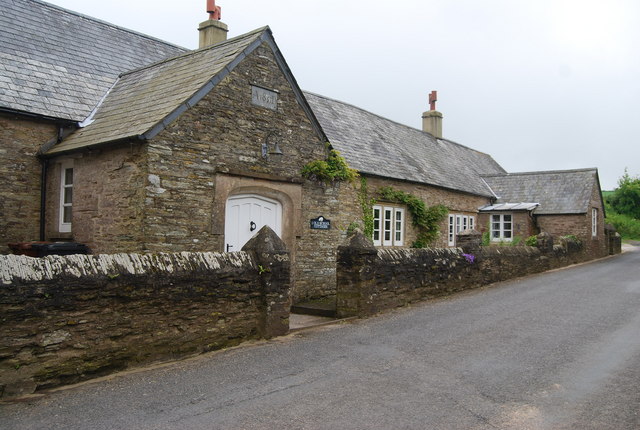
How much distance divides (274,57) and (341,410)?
28.8 feet

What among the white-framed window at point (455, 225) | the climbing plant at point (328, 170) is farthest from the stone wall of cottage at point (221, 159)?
the white-framed window at point (455, 225)

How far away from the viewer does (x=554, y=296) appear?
1367 centimetres

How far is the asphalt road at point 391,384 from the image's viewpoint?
17.4 feet

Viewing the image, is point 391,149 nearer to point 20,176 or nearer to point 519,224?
point 519,224

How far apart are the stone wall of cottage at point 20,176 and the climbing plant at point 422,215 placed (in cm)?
1057

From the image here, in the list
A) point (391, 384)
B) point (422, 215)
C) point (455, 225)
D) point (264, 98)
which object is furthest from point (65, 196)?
point (455, 225)

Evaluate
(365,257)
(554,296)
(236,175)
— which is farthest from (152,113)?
(554,296)

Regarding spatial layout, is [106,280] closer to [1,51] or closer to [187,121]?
[187,121]

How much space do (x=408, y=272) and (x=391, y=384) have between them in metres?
6.05

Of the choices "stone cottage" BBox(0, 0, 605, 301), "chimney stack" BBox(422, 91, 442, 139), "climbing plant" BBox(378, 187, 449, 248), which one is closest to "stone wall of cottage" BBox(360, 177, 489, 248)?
"climbing plant" BBox(378, 187, 449, 248)

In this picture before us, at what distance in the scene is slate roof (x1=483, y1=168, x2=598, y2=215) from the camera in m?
26.1

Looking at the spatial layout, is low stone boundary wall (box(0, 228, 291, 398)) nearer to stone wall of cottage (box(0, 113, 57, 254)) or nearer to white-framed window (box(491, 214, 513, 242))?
stone wall of cottage (box(0, 113, 57, 254))

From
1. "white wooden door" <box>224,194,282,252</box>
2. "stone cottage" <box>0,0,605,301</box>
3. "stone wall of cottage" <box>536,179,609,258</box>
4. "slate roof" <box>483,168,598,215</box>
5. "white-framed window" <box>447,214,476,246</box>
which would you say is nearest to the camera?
"stone cottage" <box>0,0,605,301</box>

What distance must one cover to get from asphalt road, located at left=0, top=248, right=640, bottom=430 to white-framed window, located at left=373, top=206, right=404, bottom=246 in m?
7.61
